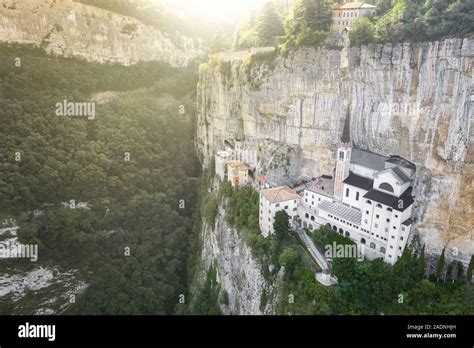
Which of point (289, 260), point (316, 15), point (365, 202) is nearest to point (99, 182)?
point (289, 260)

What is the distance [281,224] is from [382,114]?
38.3 feet

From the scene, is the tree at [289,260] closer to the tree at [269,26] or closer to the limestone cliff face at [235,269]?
the limestone cliff face at [235,269]

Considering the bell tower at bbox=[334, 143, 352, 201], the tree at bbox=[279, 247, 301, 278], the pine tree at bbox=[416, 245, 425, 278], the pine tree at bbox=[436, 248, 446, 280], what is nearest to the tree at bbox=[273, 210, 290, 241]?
the tree at bbox=[279, 247, 301, 278]

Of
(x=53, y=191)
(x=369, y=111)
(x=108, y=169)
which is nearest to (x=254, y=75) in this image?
(x=369, y=111)

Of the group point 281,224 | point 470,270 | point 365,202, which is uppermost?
point 365,202

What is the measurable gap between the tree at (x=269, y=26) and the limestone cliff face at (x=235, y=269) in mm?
18507

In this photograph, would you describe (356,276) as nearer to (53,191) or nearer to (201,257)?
(201,257)

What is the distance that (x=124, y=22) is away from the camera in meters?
58.9

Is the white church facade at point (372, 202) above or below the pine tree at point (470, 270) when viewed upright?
above

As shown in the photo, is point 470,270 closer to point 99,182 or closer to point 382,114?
point 382,114

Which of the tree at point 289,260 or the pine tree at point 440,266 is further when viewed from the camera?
the tree at point 289,260

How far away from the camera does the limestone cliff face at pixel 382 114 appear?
84.8 ft

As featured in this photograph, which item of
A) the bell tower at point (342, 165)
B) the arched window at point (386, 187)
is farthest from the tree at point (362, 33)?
the arched window at point (386, 187)

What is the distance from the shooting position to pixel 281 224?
3147 centimetres
